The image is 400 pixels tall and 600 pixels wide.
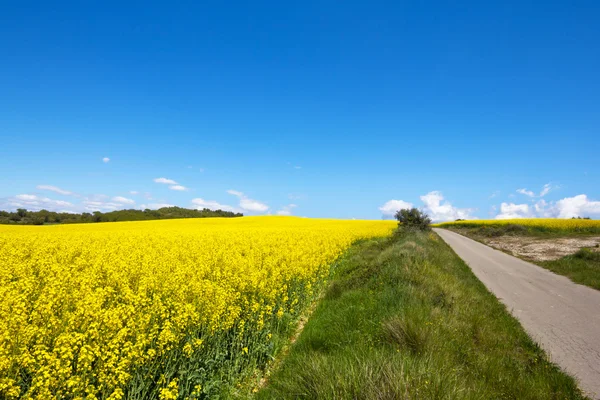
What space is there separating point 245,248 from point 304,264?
196 inches

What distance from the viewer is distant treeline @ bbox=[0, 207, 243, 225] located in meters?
50.0

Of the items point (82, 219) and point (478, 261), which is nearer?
point (478, 261)

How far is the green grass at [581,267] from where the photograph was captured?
11952mm

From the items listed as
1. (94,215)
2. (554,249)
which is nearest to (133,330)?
(554,249)

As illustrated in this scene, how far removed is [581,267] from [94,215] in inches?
2720

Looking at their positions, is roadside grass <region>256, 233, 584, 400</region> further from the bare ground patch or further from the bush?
the bush

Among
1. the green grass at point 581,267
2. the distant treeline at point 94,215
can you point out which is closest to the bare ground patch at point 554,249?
the green grass at point 581,267

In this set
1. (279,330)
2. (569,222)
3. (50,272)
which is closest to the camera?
(279,330)

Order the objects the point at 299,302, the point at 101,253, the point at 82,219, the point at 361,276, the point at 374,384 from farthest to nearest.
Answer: the point at 82,219
the point at 101,253
the point at 361,276
the point at 299,302
the point at 374,384

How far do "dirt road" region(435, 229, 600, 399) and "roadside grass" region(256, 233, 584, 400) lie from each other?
381mm

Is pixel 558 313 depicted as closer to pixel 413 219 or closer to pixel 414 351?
pixel 414 351

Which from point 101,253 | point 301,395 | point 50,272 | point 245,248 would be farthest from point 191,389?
point 245,248

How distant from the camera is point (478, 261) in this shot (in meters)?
16.8

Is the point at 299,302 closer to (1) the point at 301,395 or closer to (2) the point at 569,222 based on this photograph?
(1) the point at 301,395
